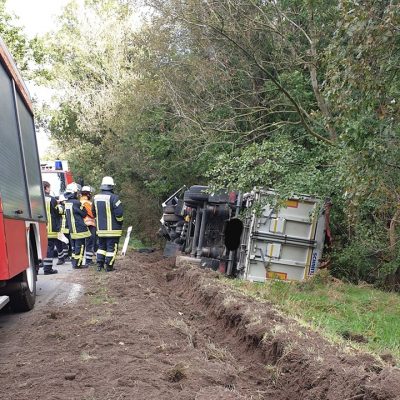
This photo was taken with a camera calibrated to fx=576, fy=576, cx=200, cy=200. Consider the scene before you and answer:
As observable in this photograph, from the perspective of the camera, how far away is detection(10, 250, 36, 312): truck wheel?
23.2ft

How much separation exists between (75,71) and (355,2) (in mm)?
27700

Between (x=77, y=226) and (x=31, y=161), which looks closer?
(x=31, y=161)

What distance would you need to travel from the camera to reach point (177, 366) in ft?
14.8

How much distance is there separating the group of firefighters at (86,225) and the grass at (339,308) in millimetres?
2660

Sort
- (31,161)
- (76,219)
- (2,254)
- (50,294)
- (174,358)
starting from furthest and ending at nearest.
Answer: (76,219), (50,294), (31,161), (2,254), (174,358)

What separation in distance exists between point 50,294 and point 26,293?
1935mm

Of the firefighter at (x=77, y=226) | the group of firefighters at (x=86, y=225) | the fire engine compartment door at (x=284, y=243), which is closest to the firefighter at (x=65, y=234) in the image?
the group of firefighters at (x=86, y=225)

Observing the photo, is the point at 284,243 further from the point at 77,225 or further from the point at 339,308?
the point at 77,225

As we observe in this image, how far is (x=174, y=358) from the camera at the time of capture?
490 centimetres

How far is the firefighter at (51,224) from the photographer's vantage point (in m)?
11.9

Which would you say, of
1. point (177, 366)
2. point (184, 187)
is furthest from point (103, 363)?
point (184, 187)

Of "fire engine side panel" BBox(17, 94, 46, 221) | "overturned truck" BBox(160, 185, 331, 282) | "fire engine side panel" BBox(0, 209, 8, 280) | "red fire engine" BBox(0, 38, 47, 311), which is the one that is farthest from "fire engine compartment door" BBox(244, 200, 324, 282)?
"fire engine side panel" BBox(0, 209, 8, 280)

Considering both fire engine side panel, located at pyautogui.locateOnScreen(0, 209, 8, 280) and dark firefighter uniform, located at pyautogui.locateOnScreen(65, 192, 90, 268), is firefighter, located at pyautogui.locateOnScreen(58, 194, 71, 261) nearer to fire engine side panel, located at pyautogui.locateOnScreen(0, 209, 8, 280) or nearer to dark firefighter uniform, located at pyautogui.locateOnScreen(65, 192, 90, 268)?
dark firefighter uniform, located at pyautogui.locateOnScreen(65, 192, 90, 268)

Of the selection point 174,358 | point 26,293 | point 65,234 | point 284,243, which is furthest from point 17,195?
point 65,234
